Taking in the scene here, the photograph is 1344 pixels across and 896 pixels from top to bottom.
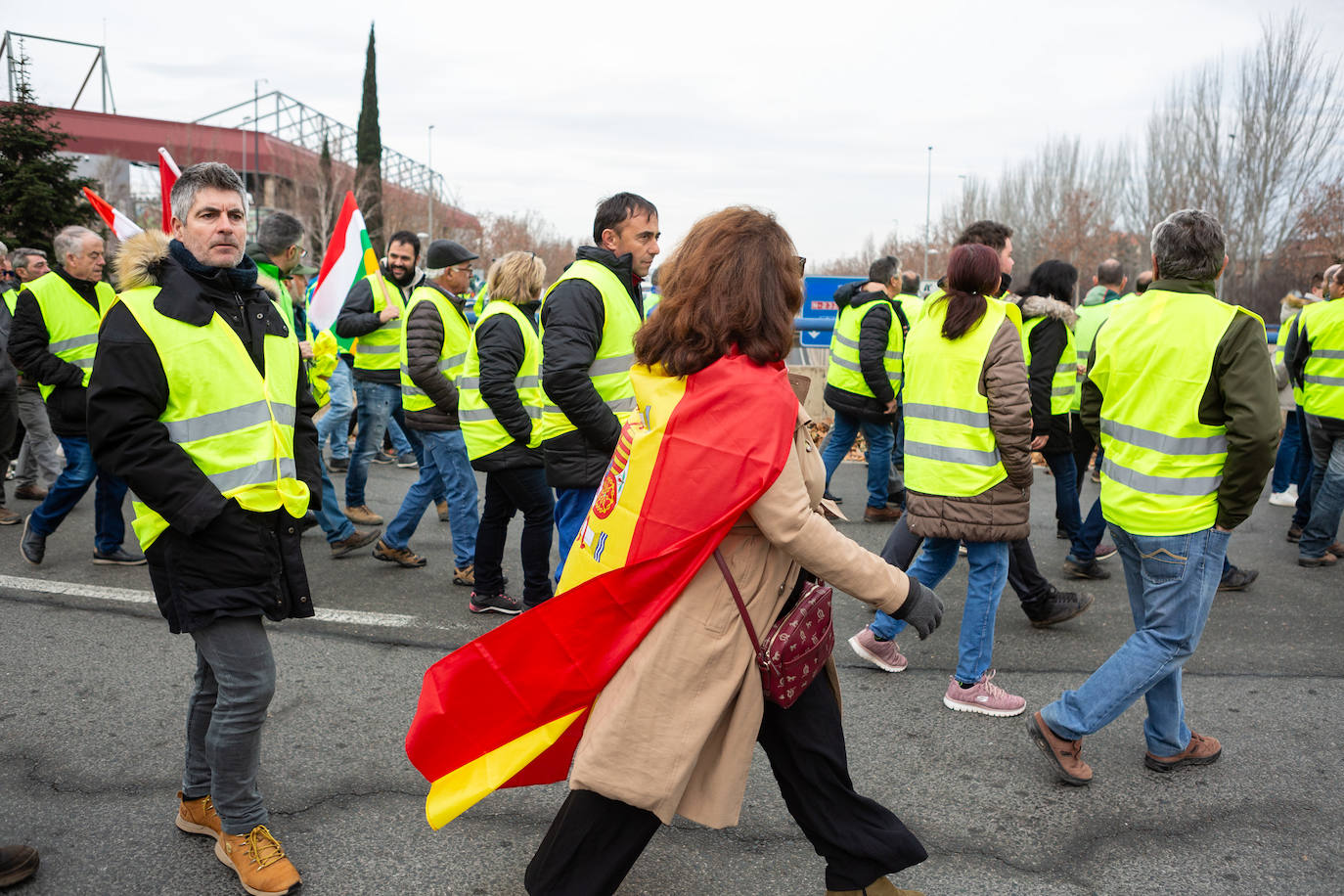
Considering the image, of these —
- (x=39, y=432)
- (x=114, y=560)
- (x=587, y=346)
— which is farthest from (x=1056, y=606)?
(x=39, y=432)

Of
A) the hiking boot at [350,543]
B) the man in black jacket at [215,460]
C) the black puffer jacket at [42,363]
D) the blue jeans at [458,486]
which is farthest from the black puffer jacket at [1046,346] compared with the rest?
the black puffer jacket at [42,363]

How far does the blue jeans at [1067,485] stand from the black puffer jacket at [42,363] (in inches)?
247

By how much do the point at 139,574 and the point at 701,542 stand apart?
4.97 metres

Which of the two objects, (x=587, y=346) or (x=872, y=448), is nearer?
(x=587, y=346)

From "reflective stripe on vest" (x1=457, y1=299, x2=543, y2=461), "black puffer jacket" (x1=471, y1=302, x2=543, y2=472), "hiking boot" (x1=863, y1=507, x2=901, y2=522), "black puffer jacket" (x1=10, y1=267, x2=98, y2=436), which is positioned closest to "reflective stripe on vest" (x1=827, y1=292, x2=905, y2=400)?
"hiking boot" (x1=863, y1=507, x2=901, y2=522)

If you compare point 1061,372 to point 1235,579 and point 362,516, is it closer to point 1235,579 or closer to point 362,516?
point 1235,579

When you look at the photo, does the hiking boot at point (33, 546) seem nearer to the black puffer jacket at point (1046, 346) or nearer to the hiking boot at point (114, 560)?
the hiking boot at point (114, 560)

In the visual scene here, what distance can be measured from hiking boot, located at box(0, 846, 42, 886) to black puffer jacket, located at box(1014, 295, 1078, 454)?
17.5ft

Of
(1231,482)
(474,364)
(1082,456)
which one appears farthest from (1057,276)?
(474,364)

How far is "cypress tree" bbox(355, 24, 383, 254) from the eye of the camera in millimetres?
39969

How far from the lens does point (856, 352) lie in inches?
303

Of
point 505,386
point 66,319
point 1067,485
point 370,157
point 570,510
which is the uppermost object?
point 370,157

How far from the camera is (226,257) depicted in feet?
9.28

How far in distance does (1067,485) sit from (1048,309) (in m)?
1.26
